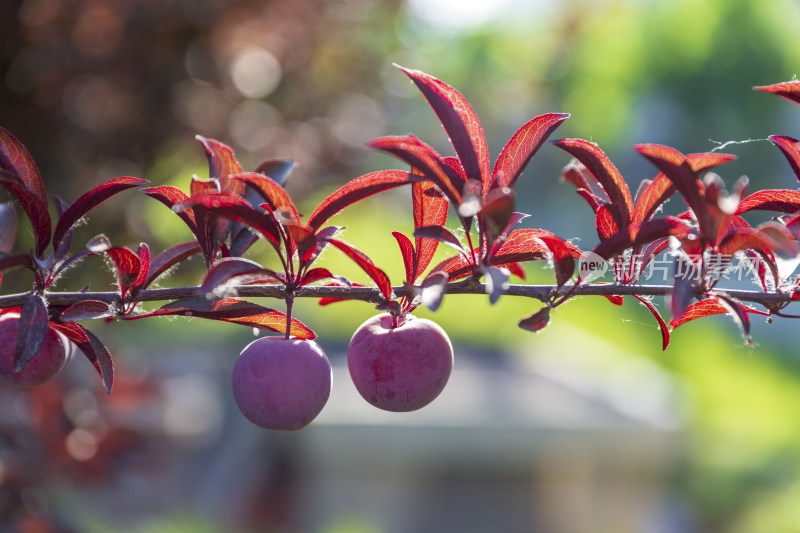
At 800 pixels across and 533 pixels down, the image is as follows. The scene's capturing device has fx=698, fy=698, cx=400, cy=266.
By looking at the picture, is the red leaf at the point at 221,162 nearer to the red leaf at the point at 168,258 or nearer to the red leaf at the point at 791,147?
the red leaf at the point at 168,258

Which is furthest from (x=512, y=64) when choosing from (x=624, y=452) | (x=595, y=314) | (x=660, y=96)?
(x=624, y=452)

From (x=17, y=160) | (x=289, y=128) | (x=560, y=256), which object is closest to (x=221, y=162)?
(x=17, y=160)

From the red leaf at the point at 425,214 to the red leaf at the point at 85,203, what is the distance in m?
0.21

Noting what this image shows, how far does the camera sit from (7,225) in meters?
0.55

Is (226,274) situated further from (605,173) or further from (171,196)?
(605,173)

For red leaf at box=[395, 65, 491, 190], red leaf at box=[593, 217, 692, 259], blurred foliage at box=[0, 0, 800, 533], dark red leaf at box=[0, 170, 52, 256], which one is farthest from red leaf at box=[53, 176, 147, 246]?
blurred foliage at box=[0, 0, 800, 533]

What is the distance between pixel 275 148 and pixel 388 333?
1.77 m

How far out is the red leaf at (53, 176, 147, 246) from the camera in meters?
0.54

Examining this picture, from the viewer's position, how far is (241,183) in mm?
571

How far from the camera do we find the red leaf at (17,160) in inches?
20.9

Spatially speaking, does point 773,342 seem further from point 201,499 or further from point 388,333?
point 388,333

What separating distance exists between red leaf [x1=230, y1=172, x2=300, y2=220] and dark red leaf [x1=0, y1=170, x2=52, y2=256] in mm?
146

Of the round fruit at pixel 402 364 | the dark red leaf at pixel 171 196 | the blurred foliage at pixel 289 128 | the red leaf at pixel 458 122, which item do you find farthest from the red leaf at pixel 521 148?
the blurred foliage at pixel 289 128

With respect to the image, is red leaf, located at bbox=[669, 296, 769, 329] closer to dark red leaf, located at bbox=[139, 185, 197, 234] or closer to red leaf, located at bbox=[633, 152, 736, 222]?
red leaf, located at bbox=[633, 152, 736, 222]
